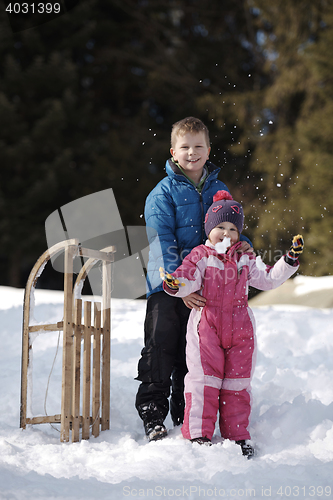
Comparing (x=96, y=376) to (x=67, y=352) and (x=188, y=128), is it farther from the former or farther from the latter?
(x=188, y=128)

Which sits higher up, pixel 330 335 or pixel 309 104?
pixel 309 104

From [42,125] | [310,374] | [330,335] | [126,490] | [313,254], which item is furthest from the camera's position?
[42,125]

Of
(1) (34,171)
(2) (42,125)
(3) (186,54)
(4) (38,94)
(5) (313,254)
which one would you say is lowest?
(5) (313,254)

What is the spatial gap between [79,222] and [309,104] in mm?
5716

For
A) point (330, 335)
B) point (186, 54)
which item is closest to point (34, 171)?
point (186, 54)

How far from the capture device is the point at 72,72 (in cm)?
1220

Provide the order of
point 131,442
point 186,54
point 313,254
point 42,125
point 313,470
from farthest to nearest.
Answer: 1. point 186,54
2. point 42,125
3. point 313,254
4. point 131,442
5. point 313,470

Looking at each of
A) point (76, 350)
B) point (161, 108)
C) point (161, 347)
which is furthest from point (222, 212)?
point (161, 108)

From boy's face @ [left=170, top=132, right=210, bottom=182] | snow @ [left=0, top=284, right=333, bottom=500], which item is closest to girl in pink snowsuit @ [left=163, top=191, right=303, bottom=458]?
snow @ [left=0, top=284, right=333, bottom=500]

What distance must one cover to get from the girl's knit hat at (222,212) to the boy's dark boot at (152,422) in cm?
90

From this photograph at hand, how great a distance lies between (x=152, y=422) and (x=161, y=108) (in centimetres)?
1255

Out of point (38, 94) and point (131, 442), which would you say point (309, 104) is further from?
point (131, 442)

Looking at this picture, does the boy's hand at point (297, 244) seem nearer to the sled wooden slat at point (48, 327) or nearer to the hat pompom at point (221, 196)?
the hat pompom at point (221, 196)

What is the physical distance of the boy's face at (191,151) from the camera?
2773 millimetres
